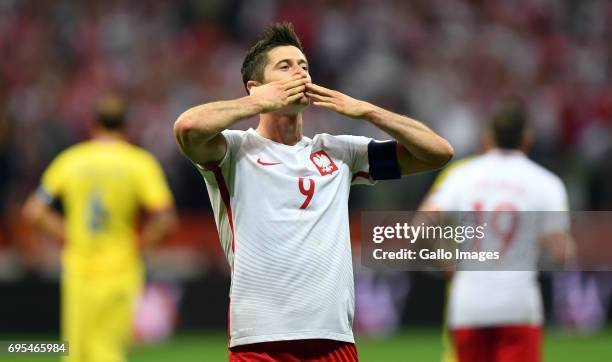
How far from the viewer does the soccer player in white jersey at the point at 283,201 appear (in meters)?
4.64

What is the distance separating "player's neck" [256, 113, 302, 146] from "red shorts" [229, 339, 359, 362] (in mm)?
844

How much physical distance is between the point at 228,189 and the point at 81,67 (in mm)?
11218

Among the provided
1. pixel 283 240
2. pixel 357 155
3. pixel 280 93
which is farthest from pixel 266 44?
pixel 283 240

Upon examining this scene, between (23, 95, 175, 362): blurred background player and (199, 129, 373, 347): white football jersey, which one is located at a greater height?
(23, 95, 175, 362): blurred background player

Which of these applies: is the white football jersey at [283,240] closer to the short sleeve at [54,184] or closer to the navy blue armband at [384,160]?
the navy blue armband at [384,160]

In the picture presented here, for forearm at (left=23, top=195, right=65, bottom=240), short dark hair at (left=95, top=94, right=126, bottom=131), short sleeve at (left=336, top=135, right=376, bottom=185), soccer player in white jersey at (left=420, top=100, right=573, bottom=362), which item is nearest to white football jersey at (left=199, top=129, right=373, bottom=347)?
short sleeve at (left=336, top=135, right=376, bottom=185)

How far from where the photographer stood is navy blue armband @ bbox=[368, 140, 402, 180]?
16.4 ft

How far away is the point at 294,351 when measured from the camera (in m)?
4.64

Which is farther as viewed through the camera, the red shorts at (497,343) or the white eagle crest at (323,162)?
the red shorts at (497,343)

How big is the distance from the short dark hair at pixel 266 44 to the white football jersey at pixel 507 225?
2.34 meters

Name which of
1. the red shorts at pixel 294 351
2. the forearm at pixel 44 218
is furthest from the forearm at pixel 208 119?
the forearm at pixel 44 218

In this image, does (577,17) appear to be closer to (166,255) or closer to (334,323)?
(166,255)

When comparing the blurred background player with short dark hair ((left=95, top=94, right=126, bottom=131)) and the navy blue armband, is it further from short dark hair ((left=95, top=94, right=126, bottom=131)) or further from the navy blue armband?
the navy blue armband

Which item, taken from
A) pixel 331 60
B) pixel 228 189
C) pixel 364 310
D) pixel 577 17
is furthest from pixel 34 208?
pixel 577 17
